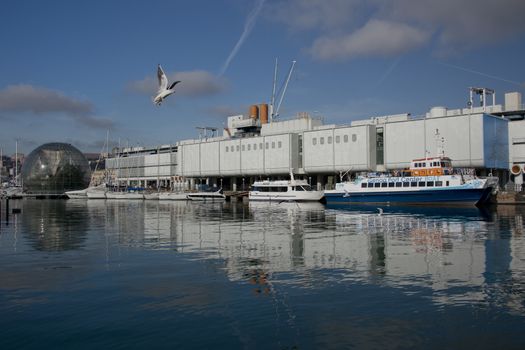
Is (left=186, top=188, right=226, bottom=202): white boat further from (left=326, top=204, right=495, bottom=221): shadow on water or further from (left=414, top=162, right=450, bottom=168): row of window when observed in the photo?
(left=414, top=162, right=450, bottom=168): row of window

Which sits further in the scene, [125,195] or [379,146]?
[125,195]

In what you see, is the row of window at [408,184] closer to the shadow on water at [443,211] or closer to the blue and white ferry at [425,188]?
the blue and white ferry at [425,188]

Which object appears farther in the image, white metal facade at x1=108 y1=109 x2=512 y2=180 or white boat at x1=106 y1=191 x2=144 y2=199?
white boat at x1=106 y1=191 x2=144 y2=199

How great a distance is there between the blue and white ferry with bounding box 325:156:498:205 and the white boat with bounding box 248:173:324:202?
326 inches

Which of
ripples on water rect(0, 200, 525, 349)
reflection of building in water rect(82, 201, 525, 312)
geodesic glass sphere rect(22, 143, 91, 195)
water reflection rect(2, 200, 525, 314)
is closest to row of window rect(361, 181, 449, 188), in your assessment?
water reflection rect(2, 200, 525, 314)

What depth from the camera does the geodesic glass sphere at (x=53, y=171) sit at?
187125 mm

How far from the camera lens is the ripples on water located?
46.5 ft

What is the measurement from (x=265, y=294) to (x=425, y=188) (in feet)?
238

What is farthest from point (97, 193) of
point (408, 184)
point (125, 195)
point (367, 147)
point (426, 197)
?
point (426, 197)

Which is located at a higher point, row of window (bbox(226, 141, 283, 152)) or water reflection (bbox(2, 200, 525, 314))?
row of window (bbox(226, 141, 283, 152))

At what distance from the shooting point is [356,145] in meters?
117

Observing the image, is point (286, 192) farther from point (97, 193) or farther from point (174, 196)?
point (97, 193)

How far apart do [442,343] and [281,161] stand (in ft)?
Answer: 397

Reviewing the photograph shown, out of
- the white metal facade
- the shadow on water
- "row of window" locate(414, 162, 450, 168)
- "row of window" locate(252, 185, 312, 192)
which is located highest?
the white metal facade
